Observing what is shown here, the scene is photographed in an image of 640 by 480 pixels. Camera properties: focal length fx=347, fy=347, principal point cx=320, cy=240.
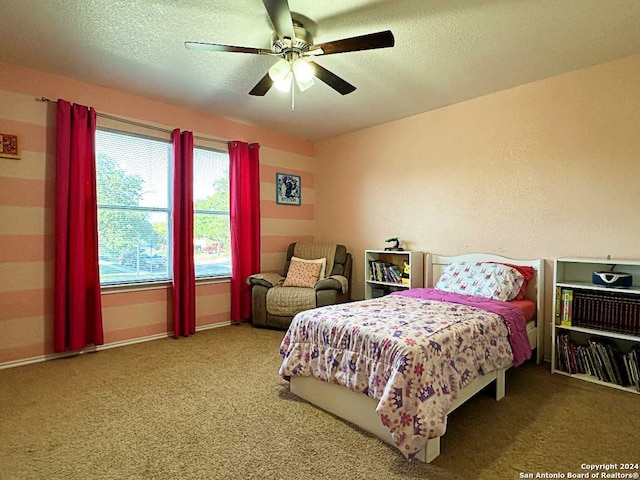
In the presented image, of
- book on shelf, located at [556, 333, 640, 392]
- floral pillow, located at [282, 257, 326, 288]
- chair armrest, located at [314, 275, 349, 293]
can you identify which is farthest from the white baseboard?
book on shelf, located at [556, 333, 640, 392]

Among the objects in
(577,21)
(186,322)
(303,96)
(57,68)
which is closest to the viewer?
(577,21)

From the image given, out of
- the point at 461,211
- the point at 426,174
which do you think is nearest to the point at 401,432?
the point at 461,211

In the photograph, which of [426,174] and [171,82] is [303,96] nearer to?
[171,82]

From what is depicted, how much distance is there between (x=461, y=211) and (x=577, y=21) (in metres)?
1.83

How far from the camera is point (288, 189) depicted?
493cm

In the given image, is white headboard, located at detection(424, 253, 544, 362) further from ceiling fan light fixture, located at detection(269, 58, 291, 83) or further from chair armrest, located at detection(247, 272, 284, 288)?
ceiling fan light fixture, located at detection(269, 58, 291, 83)

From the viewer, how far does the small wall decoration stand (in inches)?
113

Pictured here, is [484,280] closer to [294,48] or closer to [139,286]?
[294,48]

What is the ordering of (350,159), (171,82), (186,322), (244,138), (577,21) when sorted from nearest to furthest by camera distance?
(577,21), (171,82), (186,322), (244,138), (350,159)

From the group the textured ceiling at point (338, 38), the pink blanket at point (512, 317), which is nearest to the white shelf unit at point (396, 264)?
the pink blanket at point (512, 317)

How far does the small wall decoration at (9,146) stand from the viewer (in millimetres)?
2881

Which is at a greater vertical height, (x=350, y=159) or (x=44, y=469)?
(x=350, y=159)

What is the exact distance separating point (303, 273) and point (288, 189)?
130 cm

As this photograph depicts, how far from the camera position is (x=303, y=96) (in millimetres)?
3529
